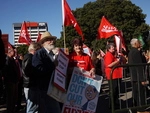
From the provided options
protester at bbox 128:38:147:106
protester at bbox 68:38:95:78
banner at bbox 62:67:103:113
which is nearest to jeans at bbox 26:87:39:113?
banner at bbox 62:67:103:113

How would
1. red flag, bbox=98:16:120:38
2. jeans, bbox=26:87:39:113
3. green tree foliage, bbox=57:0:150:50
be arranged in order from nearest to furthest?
jeans, bbox=26:87:39:113 → red flag, bbox=98:16:120:38 → green tree foliage, bbox=57:0:150:50

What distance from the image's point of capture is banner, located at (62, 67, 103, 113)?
498 cm

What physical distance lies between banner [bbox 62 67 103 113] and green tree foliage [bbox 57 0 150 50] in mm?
39133

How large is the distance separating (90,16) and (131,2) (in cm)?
782

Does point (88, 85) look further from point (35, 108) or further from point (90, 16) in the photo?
point (90, 16)

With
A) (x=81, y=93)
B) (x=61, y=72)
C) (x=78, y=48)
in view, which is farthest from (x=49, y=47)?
(x=81, y=93)

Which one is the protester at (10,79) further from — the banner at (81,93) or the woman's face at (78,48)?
the banner at (81,93)

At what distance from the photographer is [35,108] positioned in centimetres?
471

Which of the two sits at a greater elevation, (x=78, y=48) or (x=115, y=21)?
(x=115, y=21)

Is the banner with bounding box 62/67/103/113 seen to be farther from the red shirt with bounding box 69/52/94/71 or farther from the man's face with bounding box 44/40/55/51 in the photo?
the man's face with bounding box 44/40/55/51

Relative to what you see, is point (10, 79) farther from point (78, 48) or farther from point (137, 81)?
point (137, 81)

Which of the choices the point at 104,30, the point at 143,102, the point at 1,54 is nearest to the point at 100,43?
the point at 104,30

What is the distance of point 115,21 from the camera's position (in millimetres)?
46750

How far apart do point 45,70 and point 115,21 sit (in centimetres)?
4350
